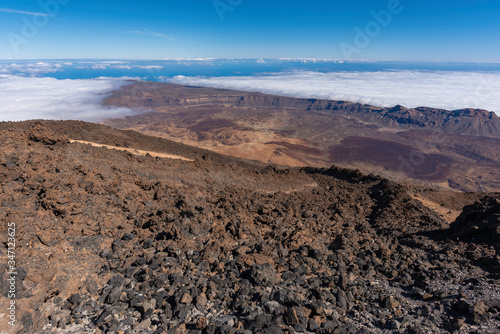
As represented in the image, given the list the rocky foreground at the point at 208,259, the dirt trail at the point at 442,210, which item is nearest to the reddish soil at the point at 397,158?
the dirt trail at the point at 442,210

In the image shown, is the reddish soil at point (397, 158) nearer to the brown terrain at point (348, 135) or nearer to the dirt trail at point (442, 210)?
the brown terrain at point (348, 135)

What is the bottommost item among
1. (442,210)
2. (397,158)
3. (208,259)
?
(397,158)

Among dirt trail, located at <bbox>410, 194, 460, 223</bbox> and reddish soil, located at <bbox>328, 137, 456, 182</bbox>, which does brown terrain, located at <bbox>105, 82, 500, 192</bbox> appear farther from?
dirt trail, located at <bbox>410, 194, 460, 223</bbox>

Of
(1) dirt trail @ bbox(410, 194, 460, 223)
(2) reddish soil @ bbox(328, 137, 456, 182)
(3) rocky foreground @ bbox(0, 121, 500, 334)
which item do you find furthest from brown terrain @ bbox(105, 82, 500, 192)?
(3) rocky foreground @ bbox(0, 121, 500, 334)

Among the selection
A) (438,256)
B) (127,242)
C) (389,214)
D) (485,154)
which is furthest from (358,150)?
(127,242)

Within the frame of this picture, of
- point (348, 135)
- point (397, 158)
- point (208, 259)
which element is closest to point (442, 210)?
point (208, 259)

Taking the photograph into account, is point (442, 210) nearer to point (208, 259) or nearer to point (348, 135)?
Result: point (208, 259)

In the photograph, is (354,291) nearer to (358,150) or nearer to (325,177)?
(325,177)
